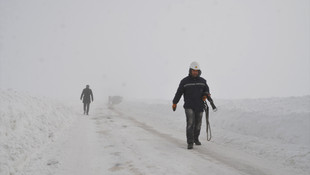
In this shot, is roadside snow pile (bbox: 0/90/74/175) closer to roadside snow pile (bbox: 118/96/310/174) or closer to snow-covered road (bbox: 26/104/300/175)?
snow-covered road (bbox: 26/104/300/175)

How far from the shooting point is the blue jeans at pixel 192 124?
656 cm

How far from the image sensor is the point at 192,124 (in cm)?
676

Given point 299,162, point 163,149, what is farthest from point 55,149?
point 299,162

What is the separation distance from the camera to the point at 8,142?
498 cm

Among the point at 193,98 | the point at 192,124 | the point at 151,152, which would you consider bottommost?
the point at 151,152

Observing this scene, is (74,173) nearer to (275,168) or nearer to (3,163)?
(3,163)

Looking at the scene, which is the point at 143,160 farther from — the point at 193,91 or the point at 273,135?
the point at 273,135

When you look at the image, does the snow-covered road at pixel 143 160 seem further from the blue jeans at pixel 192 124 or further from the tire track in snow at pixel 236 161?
the blue jeans at pixel 192 124

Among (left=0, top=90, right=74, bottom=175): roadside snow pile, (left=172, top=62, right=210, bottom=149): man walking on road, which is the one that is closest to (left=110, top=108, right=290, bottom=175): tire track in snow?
(left=172, top=62, right=210, bottom=149): man walking on road

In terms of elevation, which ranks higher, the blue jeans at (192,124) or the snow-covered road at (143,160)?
the blue jeans at (192,124)

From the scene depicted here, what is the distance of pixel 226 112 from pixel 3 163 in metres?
9.10

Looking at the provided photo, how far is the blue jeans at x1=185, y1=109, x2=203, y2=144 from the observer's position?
6562 mm

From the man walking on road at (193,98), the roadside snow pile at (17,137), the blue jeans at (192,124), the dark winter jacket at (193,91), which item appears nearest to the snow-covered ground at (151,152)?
the roadside snow pile at (17,137)

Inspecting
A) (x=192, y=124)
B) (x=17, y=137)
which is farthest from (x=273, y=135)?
(x=17, y=137)
